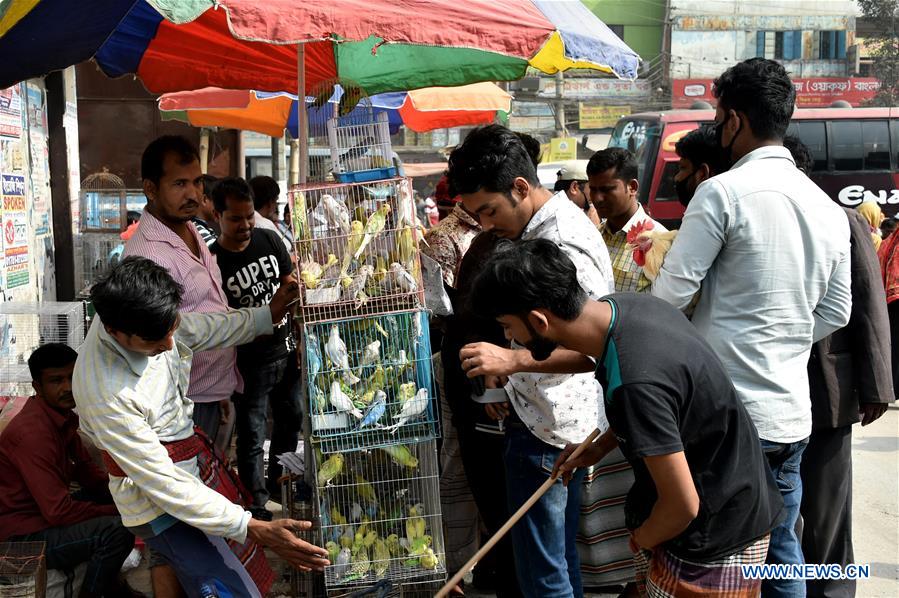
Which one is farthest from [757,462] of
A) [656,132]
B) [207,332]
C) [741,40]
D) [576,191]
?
[741,40]

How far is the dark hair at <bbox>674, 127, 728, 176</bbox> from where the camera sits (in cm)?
360

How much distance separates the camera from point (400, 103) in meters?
7.33

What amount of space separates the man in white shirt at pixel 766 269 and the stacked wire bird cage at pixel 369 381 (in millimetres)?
985

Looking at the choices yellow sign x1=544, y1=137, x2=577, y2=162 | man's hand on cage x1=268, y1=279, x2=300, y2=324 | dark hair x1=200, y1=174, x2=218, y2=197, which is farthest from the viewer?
yellow sign x1=544, y1=137, x2=577, y2=162

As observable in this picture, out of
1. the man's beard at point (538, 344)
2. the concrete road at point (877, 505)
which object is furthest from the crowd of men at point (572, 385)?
the concrete road at point (877, 505)

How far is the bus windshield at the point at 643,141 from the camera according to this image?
14.6 meters

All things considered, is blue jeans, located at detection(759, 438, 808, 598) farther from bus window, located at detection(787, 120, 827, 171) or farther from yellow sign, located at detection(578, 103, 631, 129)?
yellow sign, located at detection(578, 103, 631, 129)

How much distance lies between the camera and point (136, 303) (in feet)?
8.44

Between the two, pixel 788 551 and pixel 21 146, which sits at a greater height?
pixel 21 146

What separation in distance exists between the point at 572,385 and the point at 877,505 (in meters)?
3.42

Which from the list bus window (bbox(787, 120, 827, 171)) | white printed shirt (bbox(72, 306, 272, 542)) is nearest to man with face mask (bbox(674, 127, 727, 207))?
white printed shirt (bbox(72, 306, 272, 542))

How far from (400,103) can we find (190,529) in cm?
516

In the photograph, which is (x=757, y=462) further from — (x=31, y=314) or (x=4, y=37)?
(x=31, y=314)

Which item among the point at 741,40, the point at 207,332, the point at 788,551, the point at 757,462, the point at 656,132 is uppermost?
the point at 741,40
